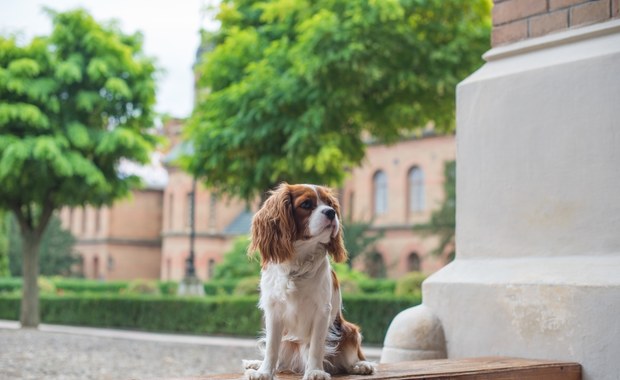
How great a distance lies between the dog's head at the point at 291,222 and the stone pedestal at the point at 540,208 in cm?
177

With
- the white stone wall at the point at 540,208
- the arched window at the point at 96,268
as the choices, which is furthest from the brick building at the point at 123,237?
the white stone wall at the point at 540,208

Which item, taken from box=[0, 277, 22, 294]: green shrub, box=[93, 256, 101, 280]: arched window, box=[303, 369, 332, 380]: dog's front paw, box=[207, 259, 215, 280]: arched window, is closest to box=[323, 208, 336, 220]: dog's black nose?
box=[303, 369, 332, 380]: dog's front paw

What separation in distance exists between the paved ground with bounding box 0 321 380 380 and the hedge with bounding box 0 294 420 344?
1576 millimetres

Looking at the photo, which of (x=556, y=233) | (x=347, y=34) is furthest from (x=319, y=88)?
(x=556, y=233)

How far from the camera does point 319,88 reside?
16047 millimetres

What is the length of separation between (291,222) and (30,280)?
760 inches

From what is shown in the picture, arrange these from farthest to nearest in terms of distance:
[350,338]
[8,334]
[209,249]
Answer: [209,249], [8,334], [350,338]

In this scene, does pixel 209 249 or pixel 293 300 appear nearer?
pixel 293 300

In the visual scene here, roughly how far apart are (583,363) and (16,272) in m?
57.2

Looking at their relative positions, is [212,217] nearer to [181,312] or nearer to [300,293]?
[181,312]

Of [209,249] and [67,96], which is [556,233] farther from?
[209,249]

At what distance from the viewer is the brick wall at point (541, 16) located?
4.90 m

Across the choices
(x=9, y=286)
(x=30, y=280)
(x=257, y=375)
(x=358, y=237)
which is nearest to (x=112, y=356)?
(x=30, y=280)

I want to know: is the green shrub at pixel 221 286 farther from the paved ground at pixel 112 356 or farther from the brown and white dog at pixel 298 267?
the brown and white dog at pixel 298 267
